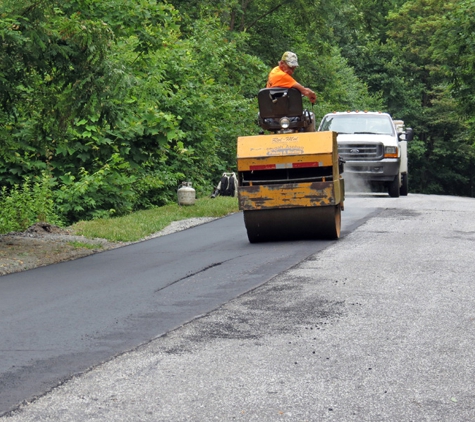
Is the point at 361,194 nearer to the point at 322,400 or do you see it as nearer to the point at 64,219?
the point at 64,219

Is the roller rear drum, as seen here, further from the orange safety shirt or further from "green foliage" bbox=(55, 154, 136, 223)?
"green foliage" bbox=(55, 154, 136, 223)

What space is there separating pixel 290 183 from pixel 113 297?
189 inches

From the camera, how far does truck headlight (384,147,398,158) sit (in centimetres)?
2267

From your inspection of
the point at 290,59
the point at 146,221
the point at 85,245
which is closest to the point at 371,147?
the point at 146,221

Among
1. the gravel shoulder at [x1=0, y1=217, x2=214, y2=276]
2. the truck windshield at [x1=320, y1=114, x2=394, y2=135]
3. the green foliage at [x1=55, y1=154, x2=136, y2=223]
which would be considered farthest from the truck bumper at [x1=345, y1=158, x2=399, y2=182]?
the gravel shoulder at [x1=0, y1=217, x2=214, y2=276]

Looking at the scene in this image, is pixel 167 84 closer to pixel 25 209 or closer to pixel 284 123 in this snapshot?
pixel 25 209

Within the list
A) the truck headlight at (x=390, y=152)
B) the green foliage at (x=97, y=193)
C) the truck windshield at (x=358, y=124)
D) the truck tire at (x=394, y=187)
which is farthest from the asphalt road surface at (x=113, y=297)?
the truck windshield at (x=358, y=124)

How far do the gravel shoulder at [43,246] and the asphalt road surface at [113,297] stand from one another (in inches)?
17.4

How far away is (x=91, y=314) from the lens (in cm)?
862

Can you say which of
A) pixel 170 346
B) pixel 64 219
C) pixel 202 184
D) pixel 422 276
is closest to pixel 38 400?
pixel 170 346

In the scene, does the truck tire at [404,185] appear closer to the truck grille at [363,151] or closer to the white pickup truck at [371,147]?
the white pickup truck at [371,147]

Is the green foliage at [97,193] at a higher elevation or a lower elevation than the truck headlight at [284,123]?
lower

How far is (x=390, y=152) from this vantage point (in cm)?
2272

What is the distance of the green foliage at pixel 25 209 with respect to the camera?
18422mm
